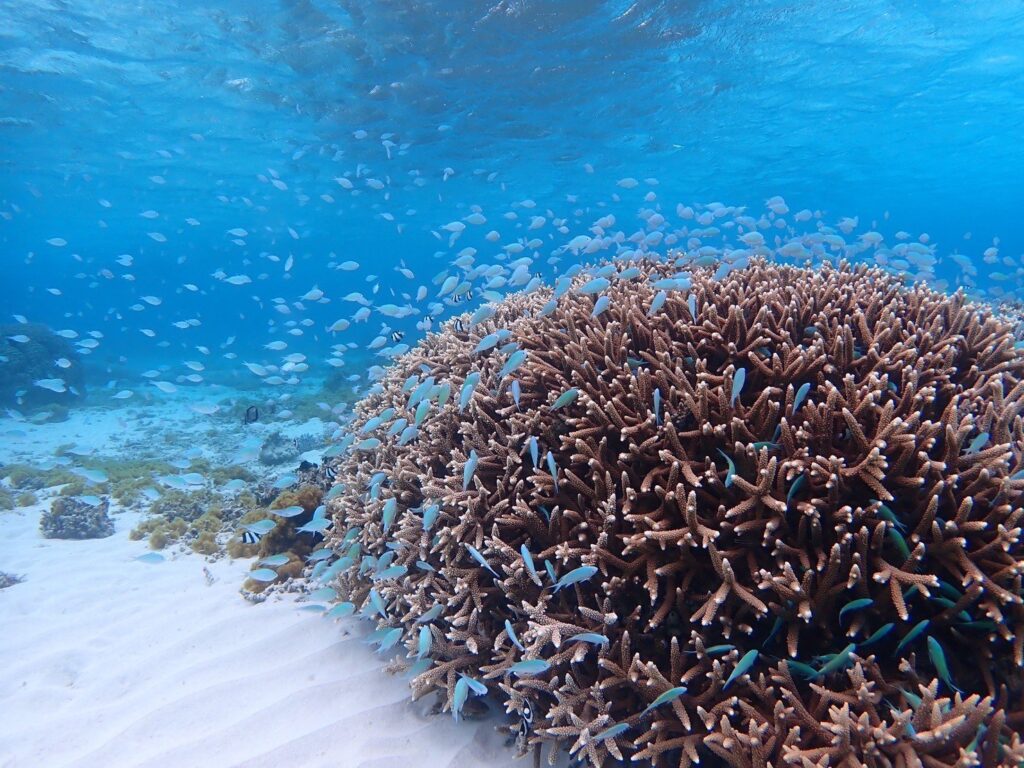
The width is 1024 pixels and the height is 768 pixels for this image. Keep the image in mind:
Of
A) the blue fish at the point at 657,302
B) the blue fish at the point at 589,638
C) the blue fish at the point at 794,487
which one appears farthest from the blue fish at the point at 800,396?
the blue fish at the point at 589,638

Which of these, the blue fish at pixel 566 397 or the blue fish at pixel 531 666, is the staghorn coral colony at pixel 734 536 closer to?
the blue fish at pixel 531 666

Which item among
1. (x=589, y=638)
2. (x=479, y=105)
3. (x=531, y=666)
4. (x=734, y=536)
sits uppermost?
(x=479, y=105)

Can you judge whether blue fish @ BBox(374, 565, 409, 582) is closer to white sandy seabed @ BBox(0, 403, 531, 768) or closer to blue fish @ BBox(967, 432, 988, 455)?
white sandy seabed @ BBox(0, 403, 531, 768)

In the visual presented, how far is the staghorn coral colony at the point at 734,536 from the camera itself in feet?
9.46

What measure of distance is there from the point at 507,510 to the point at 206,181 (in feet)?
157

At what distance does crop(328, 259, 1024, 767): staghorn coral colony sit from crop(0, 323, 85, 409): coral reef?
87.1ft

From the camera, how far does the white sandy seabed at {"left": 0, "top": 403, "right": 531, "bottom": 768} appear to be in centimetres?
413

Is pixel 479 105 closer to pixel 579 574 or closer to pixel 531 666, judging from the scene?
pixel 579 574

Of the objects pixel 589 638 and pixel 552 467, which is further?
pixel 552 467

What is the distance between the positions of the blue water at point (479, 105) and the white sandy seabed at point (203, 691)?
264 inches

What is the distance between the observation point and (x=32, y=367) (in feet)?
79.3

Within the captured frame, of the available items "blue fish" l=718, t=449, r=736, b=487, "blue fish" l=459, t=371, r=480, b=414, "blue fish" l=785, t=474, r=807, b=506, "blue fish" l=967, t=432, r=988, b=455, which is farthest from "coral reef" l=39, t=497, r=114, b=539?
"blue fish" l=967, t=432, r=988, b=455

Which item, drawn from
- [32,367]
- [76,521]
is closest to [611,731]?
[76,521]

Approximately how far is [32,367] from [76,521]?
20094mm
